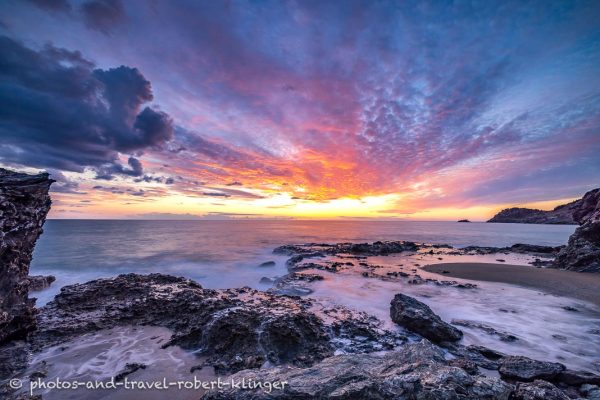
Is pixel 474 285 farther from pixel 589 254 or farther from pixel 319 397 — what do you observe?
pixel 319 397

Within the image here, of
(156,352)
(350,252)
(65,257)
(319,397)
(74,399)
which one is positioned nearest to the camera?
(319,397)

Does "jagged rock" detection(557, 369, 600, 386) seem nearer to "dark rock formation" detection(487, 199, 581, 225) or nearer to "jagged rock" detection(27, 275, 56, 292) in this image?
"jagged rock" detection(27, 275, 56, 292)

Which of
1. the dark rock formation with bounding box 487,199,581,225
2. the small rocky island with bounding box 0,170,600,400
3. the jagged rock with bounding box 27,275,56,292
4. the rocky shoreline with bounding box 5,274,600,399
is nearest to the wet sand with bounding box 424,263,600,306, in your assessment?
the small rocky island with bounding box 0,170,600,400

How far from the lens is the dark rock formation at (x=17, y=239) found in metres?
7.69

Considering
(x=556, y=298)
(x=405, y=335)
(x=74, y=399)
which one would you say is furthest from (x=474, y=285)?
(x=74, y=399)

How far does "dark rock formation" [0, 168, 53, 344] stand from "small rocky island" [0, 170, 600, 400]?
0.03 m

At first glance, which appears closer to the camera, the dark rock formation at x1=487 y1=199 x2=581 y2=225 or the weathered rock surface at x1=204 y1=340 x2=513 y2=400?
the weathered rock surface at x1=204 y1=340 x2=513 y2=400

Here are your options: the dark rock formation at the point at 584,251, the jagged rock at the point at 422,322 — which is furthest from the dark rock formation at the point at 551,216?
the jagged rock at the point at 422,322

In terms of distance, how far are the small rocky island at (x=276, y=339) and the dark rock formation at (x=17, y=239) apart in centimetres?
3

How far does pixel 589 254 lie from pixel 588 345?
1803 centimetres

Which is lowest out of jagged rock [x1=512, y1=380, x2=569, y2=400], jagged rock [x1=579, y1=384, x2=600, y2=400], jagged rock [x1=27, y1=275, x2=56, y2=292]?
jagged rock [x1=27, y1=275, x2=56, y2=292]

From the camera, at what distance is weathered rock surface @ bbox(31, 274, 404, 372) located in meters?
7.86

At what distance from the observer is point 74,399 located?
19.8ft

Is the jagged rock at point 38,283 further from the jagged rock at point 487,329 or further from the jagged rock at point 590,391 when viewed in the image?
the jagged rock at point 590,391
